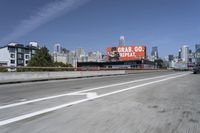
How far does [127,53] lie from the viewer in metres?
87.7

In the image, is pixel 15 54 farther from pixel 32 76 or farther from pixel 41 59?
pixel 32 76

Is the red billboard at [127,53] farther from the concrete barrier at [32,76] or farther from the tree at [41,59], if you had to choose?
the concrete barrier at [32,76]

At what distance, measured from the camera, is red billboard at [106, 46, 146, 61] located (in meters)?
85.8

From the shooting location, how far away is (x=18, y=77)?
62.9 feet

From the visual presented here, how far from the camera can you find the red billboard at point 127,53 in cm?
8581

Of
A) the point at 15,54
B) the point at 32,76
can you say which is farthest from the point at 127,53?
the point at 15,54

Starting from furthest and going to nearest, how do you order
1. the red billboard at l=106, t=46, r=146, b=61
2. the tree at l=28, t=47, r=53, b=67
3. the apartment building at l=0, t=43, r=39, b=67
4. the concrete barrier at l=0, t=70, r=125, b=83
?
the apartment building at l=0, t=43, r=39, b=67, the red billboard at l=106, t=46, r=146, b=61, the tree at l=28, t=47, r=53, b=67, the concrete barrier at l=0, t=70, r=125, b=83

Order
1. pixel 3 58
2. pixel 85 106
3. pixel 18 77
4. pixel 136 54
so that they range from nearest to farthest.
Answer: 1. pixel 85 106
2. pixel 18 77
3. pixel 136 54
4. pixel 3 58

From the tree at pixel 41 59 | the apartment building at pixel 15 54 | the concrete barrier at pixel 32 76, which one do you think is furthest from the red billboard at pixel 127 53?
the apartment building at pixel 15 54

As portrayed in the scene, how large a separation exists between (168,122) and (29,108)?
3848mm

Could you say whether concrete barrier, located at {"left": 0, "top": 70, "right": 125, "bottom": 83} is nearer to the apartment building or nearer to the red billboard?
the red billboard

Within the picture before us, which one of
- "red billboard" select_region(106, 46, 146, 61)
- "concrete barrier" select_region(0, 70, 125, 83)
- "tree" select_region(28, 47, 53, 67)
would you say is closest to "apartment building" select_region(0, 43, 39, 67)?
"tree" select_region(28, 47, 53, 67)

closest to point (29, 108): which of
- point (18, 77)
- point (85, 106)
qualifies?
point (85, 106)

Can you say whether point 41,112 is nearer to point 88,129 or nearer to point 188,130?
point 88,129
